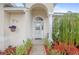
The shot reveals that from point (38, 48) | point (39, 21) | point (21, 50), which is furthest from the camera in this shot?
point (39, 21)

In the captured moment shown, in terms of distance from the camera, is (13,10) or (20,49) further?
(13,10)

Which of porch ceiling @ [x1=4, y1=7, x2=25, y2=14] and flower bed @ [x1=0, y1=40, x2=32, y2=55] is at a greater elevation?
porch ceiling @ [x1=4, y1=7, x2=25, y2=14]

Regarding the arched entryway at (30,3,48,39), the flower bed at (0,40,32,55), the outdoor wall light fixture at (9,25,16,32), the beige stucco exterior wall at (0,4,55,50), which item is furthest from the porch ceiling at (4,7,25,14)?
the flower bed at (0,40,32,55)

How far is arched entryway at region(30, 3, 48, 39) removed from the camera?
185 inches

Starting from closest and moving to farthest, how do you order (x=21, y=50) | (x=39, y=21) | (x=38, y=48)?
(x=21, y=50) < (x=38, y=48) < (x=39, y=21)

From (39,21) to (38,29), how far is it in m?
0.19

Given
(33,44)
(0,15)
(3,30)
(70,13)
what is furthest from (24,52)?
(70,13)

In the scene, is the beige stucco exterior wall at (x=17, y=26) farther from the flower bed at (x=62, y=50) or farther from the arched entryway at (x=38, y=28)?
the flower bed at (x=62, y=50)

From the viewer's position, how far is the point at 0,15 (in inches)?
→ 188

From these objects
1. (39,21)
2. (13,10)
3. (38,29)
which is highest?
(13,10)

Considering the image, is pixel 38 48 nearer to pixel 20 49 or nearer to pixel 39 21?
pixel 20 49

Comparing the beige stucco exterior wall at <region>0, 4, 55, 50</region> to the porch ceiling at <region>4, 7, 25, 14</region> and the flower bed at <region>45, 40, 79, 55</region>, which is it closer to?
the porch ceiling at <region>4, 7, 25, 14</region>

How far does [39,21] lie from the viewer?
488cm

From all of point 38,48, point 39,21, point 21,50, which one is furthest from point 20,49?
point 39,21
